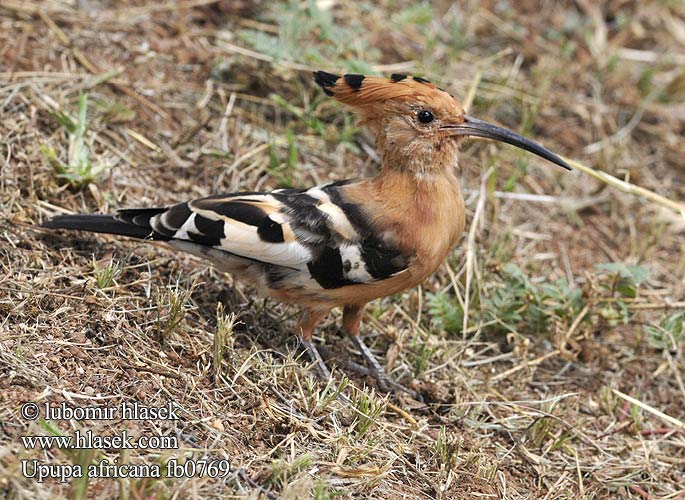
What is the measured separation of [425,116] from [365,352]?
1.02 metres

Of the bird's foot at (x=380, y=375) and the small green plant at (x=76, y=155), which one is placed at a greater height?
the small green plant at (x=76, y=155)

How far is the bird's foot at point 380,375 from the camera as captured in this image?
11.7ft

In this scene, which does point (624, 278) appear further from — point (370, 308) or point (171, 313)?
point (171, 313)

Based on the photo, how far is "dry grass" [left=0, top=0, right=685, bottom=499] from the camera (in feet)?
9.75

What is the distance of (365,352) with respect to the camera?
12.1 ft

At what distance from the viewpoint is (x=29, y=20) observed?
471cm

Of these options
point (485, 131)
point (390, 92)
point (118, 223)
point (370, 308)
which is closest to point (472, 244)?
point (370, 308)

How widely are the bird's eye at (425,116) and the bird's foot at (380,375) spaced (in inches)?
37.5

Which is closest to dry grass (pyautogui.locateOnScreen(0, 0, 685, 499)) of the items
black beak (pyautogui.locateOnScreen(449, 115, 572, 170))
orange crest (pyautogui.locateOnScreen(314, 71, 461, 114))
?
black beak (pyautogui.locateOnScreen(449, 115, 572, 170))

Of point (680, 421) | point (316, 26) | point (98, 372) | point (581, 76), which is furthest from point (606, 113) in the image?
point (98, 372)

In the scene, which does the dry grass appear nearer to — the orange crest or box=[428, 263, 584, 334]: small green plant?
box=[428, 263, 584, 334]: small green plant

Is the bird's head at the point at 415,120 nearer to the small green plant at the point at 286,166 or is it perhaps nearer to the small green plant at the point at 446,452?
the small green plant at the point at 286,166

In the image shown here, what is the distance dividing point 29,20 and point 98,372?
2.57 m

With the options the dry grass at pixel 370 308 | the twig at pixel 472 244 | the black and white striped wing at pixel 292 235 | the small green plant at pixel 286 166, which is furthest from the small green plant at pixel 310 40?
Answer: the black and white striped wing at pixel 292 235
